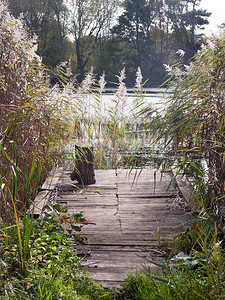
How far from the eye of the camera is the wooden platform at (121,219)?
2570 mm

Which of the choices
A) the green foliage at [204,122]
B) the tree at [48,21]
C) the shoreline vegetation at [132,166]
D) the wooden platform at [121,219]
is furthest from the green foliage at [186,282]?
the tree at [48,21]

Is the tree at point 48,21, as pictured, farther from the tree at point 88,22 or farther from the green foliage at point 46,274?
the green foliage at point 46,274

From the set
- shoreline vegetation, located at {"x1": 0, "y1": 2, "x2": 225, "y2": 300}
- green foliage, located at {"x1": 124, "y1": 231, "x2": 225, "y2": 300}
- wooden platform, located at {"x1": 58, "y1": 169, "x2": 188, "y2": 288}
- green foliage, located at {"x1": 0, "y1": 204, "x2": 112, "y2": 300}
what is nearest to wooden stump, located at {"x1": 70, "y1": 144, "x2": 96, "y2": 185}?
wooden platform, located at {"x1": 58, "y1": 169, "x2": 188, "y2": 288}

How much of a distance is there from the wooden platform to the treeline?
25.7 meters

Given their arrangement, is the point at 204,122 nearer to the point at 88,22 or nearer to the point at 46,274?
the point at 46,274

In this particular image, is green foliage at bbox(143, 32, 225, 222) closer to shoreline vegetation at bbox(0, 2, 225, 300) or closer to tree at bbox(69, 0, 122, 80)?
shoreline vegetation at bbox(0, 2, 225, 300)

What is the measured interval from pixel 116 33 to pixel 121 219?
2992 centimetres

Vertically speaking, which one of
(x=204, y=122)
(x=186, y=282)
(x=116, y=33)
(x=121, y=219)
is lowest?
(x=121, y=219)

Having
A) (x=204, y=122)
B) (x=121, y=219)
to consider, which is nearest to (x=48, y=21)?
(x=121, y=219)

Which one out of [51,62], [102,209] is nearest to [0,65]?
[102,209]

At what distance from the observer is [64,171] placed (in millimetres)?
5164

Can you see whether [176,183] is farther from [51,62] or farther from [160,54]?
[160,54]

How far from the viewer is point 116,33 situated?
31297mm

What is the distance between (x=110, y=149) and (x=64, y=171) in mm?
954
